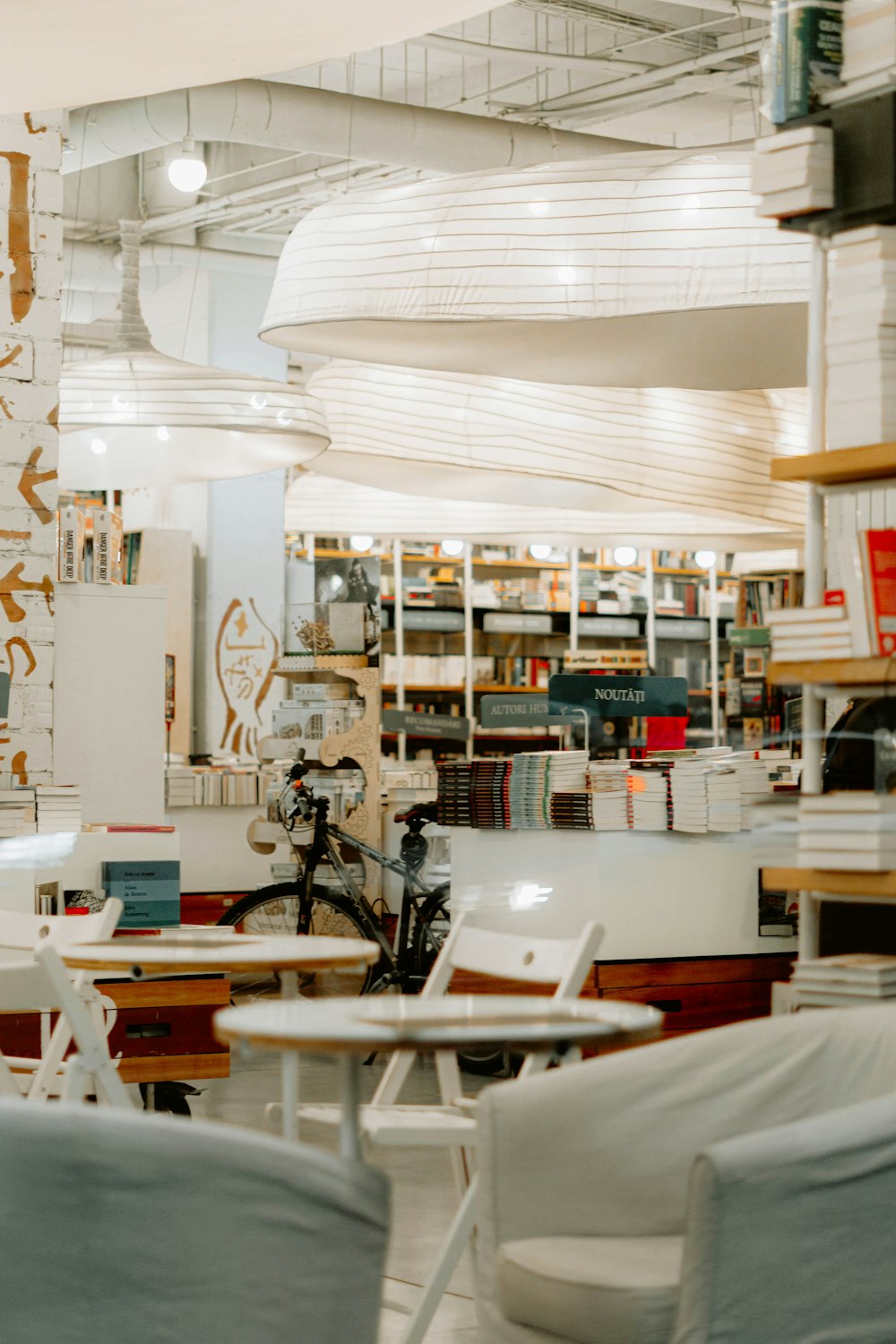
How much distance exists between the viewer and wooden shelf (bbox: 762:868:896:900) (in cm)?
348

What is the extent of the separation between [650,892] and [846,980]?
233 centimetres

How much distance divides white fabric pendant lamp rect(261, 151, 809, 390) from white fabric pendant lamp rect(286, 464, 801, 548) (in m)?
4.09

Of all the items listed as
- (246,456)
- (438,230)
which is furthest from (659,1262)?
(246,456)

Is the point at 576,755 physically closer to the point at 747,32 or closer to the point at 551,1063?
the point at 551,1063

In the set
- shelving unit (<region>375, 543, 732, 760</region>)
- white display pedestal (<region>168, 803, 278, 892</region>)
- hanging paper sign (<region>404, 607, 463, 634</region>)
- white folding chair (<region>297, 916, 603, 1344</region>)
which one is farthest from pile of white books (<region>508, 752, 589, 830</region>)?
hanging paper sign (<region>404, 607, 463, 634</region>)

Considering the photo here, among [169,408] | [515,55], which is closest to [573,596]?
[515,55]

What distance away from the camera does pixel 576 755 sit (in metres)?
6.05

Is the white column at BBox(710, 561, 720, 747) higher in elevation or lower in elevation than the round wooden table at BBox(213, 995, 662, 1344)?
higher

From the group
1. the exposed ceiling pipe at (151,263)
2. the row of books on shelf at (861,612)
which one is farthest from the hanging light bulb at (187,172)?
the row of books on shelf at (861,612)

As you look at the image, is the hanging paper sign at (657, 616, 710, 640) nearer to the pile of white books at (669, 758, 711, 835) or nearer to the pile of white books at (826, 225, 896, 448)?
the pile of white books at (669, 758, 711, 835)

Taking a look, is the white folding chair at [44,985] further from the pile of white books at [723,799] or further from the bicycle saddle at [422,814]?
the bicycle saddle at [422,814]

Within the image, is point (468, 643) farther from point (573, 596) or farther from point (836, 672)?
point (836, 672)

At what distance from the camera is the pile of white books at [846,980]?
11.7 feet

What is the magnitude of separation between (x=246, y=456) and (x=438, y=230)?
3246 mm
